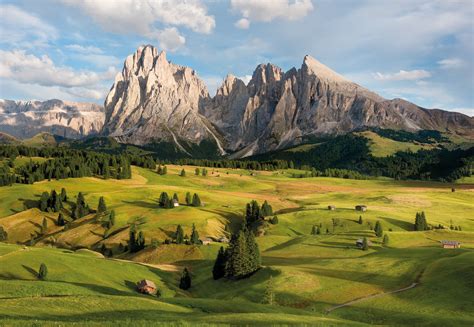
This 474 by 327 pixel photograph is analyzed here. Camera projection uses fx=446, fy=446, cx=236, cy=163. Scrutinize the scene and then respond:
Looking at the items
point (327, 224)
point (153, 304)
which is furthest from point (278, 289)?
point (327, 224)

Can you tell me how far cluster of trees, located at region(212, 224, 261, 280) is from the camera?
93000mm

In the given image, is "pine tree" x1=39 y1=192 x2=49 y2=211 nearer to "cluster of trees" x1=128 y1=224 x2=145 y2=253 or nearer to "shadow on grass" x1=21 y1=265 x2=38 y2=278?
"cluster of trees" x1=128 y1=224 x2=145 y2=253

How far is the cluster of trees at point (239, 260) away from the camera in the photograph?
93000 millimetres

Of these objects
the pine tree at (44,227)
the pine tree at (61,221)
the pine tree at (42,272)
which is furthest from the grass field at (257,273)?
the pine tree at (44,227)

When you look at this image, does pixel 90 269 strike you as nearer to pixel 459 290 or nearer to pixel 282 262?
pixel 282 262

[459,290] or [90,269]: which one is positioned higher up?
[459,290]

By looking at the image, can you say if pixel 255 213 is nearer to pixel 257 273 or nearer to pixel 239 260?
pixel 239 260

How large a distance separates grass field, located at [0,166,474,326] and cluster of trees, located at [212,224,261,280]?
220 centimetres

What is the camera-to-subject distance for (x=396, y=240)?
4764 inches

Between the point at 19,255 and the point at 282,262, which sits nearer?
the point at 19,255

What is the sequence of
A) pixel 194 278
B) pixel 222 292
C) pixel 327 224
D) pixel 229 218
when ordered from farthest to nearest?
pixel 229 218
pixel 327 224
pixel 194 278
pixel 222 292

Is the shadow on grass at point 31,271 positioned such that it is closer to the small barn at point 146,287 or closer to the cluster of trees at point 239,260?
the small barn at point 146,287

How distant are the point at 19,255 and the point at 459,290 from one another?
7993 centimetres

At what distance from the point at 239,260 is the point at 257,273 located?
4.55m
